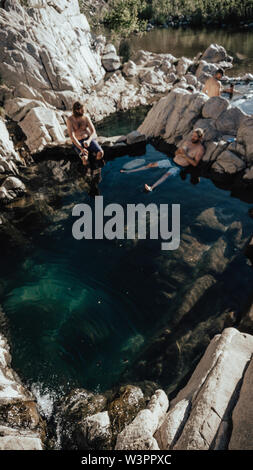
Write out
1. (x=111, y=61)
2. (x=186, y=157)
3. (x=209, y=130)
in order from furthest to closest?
(x=111, y=61) → (x=209, y=130) → (x=186, y=157)

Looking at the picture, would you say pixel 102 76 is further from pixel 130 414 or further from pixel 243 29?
pixel 243 29

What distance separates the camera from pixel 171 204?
9141 millimetres

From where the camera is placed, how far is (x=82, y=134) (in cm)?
1083

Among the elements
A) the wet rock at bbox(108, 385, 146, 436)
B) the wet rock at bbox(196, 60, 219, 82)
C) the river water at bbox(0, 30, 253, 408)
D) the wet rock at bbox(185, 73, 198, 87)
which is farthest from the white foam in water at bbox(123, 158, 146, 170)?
the wet rock at bbox(196, 60, 219, 82)

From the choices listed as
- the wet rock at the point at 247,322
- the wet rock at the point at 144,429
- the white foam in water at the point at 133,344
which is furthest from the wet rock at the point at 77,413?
the wet rock at the point at 247,322

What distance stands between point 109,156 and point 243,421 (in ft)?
36.8

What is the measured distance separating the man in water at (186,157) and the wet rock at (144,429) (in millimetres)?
7466

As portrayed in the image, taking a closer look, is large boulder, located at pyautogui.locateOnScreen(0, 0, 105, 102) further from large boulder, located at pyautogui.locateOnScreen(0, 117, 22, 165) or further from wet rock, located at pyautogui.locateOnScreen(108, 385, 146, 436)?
wet rock, located at pyautogui.locateOnScreen(108, 385, 146, 436)

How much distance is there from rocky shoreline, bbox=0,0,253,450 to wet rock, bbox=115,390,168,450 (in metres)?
0.01

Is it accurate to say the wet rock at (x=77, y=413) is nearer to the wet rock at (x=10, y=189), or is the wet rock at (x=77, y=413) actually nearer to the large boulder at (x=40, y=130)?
the wet rock at (x=10, y=189)

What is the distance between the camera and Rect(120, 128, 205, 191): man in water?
10226 mm

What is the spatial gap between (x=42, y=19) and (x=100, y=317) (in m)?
22.2

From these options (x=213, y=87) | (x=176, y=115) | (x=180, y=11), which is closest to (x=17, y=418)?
(x=176, y=115)

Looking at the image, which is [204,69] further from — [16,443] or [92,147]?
[16,443]
